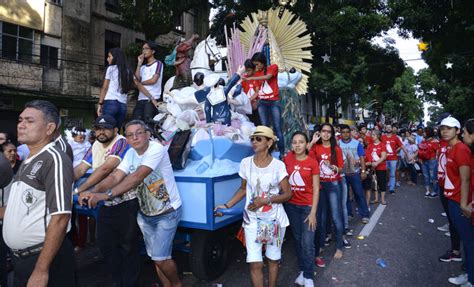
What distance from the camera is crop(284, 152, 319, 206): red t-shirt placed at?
11.5 feet

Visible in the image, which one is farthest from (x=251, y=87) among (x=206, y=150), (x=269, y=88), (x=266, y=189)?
(x=266, y=189)

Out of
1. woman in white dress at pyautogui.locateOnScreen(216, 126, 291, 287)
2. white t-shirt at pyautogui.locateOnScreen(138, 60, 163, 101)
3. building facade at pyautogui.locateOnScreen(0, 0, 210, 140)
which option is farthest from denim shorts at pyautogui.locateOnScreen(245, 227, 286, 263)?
building facade at pyautogui.locateOnScreen(0, 0, 210, 140)

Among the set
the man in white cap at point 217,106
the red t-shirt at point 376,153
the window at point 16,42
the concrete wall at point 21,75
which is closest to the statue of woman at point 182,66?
the man in white cap at point 217,106

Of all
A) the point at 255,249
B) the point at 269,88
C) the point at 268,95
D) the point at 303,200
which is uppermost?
the point at 269,88

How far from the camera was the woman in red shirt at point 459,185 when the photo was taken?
326 cm

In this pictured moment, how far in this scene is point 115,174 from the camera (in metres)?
3.02

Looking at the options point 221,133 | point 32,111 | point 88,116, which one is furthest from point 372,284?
point 88,116

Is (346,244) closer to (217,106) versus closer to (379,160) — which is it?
(217,106)

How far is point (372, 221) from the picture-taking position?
6332 millimetres

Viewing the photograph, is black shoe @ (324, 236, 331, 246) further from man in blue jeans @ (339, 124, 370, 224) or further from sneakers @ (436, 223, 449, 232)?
sneakers @ (436, 223, 449, 232)

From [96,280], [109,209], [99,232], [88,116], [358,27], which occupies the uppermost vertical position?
[358,27]

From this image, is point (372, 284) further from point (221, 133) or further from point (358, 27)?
point (358, 27)

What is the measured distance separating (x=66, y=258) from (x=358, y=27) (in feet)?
58.0

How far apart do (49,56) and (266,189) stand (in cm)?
1437
